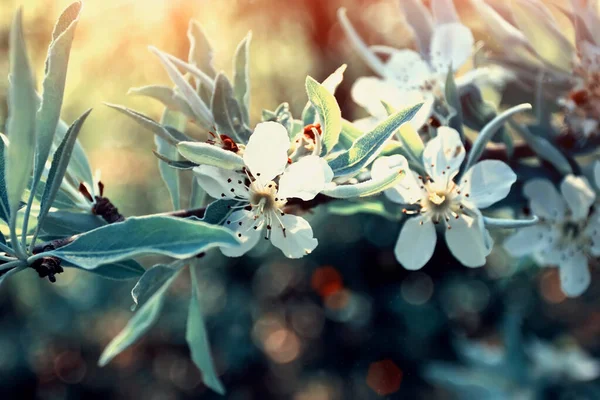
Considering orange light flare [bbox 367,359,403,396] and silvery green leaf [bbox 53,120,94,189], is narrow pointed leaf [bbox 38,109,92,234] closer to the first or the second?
silvery green leaf [bbox 53,120,94,189]

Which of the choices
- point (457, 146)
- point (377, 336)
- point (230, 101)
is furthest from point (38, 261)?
point (377, 336)

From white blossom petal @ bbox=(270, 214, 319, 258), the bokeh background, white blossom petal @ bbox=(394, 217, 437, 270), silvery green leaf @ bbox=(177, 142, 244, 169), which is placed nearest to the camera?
silvery green leaf @ bbox=(177, 142, 244, 169)

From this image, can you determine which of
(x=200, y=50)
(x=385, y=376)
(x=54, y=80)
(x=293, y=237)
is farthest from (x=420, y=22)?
(x=385, y=376)

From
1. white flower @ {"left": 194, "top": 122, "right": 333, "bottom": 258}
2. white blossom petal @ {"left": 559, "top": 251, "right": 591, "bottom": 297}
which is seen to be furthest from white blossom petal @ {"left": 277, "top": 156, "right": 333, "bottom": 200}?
white blossom petal @ {"left": 559, "top": 251, "right": 591, "bottom": 297}

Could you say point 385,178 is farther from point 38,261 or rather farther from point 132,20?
point 132,20

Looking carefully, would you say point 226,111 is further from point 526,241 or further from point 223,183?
point 526,241

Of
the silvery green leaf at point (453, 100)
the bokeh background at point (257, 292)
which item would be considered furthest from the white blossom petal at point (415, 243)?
the bokeh background at point (257, 292)

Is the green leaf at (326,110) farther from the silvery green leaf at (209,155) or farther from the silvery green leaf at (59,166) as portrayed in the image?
the silvery green leaf at (59,166)
